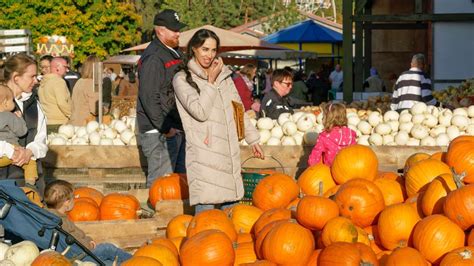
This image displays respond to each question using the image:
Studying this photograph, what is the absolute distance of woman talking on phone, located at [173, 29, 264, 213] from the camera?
7.36 m

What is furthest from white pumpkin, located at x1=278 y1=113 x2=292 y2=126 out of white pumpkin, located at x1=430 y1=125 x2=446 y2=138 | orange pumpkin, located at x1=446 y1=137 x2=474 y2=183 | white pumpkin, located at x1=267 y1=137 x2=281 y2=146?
orange pumpkin, located at x1=446 y1=137 x2=474 y2=183

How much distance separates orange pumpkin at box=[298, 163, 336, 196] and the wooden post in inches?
456

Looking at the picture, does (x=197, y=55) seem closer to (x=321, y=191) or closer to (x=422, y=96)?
(x=321, y=191)

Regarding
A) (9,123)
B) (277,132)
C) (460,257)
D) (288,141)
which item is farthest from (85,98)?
(460,257)

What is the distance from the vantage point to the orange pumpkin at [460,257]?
226 inches

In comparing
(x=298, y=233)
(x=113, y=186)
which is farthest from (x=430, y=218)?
(x=113, y=186)

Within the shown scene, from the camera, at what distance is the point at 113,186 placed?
34.4 ft

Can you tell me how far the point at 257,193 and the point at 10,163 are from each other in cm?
186

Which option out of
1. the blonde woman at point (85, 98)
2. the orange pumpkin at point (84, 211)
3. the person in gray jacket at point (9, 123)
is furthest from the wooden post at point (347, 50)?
the person in gray jacket at point (9, 123)

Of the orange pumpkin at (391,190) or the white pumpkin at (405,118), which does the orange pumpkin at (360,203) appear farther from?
the white pumpkin at (405,118)

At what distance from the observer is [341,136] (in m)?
9.05

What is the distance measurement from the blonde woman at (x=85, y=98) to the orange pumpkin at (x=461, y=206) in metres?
8.00

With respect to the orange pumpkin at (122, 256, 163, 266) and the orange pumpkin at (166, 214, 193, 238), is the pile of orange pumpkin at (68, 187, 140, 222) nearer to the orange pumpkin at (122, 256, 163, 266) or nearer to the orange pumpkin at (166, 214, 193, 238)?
the orange pumpkin at (166, 214, 193, 238)

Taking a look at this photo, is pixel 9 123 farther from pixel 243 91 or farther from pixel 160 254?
pixel 243 91
